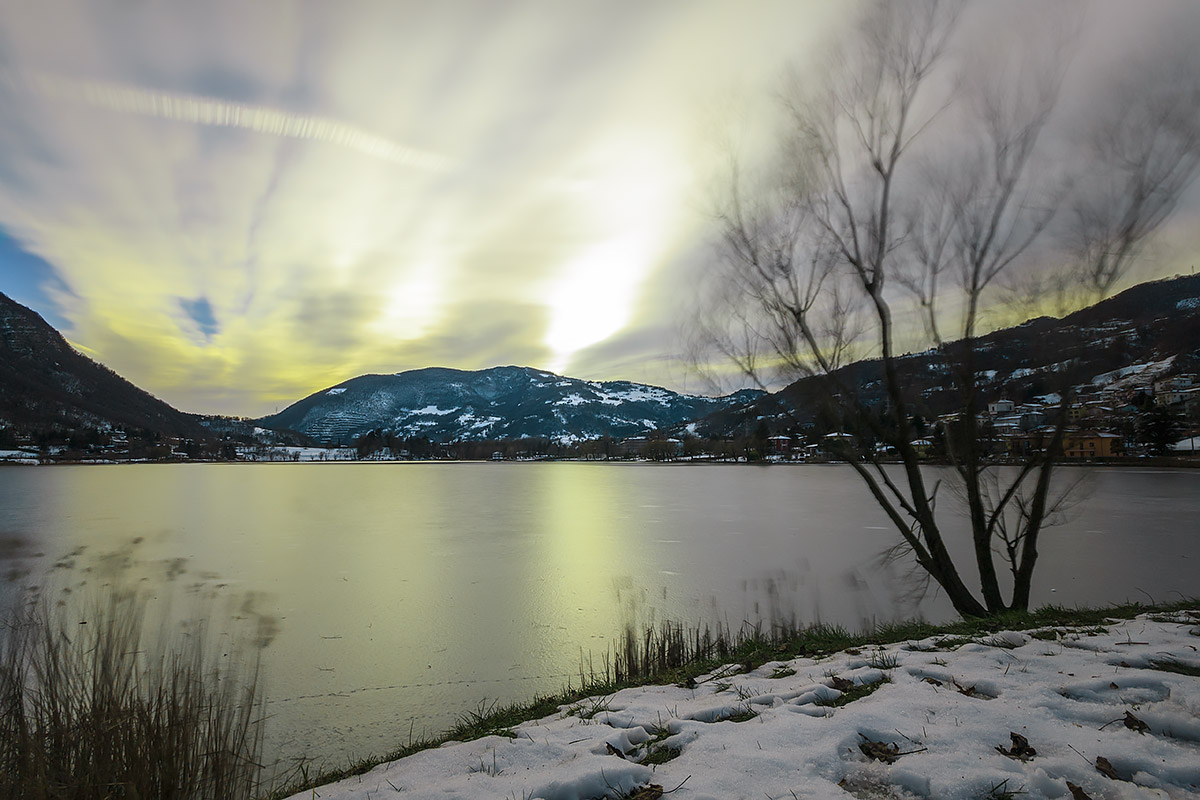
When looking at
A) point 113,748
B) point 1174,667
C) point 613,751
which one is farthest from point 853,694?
point 113,748

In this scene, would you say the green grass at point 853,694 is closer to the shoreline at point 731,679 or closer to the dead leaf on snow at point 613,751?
the shoreline at point 731,679

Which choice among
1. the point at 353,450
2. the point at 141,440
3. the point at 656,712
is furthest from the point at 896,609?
the point at 353,450

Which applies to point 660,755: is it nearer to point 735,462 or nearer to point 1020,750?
point 1020,750

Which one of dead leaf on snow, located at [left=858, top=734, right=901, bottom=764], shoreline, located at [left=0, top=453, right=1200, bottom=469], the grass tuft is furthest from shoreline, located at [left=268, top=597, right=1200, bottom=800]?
shoreline, located at [left=0, top=453, right=1200, bottom=469]

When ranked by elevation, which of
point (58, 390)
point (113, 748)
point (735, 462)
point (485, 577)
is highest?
point (58, 390)

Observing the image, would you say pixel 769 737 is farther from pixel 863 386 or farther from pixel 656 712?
pixel 863 386

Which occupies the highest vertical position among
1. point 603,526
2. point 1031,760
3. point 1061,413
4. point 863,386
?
point 863,386
